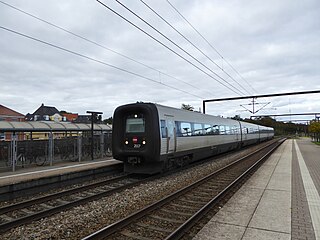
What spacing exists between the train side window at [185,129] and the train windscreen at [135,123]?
7.43 feet

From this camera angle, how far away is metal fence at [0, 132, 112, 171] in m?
12.2

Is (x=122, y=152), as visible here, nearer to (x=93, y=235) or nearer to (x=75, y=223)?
(x=75, y=223)

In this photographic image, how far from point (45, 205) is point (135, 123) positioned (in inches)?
199

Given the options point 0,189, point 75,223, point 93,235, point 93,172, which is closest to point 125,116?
point 93,172

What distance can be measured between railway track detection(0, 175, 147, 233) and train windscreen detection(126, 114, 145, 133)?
2.33 meters

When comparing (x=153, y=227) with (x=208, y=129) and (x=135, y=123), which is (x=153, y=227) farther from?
(x=208, y=129)

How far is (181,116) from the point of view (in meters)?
12.8

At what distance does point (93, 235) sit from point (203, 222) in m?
2.30

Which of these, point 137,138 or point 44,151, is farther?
point 44,151

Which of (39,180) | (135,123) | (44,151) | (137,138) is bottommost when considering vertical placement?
(39,180)

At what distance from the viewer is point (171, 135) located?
11.4m

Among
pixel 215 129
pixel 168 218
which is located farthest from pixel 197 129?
pixel 168 218

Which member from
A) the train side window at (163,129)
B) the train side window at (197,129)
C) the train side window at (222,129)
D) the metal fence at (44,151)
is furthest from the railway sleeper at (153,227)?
the train side window at (222,129)

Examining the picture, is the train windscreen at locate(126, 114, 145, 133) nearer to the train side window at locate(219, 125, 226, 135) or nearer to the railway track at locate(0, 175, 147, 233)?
the railway track at locate(0, 175, 147, 233)
